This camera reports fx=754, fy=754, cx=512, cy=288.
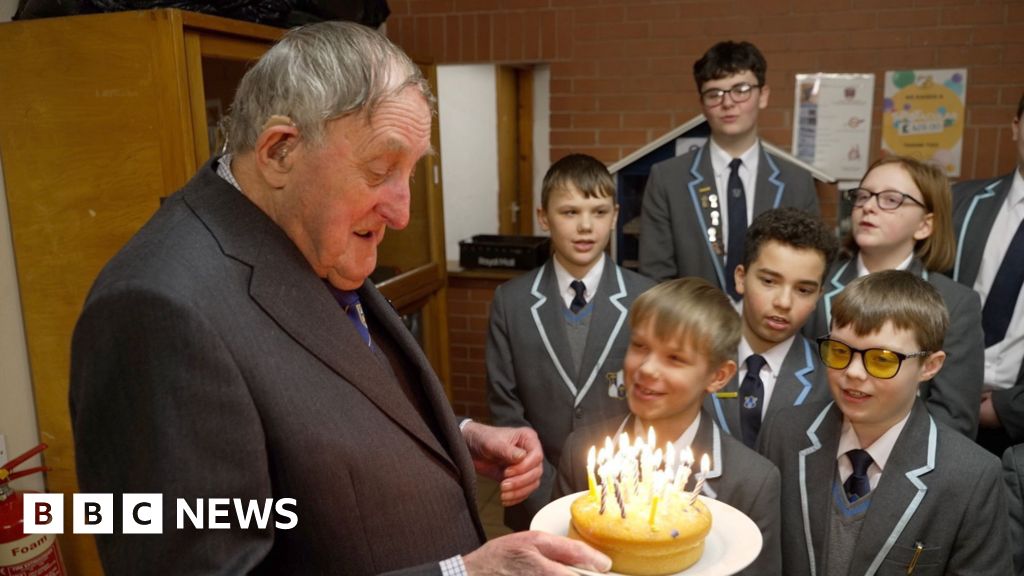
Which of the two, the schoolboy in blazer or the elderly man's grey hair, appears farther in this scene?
the schoolboy in blazer

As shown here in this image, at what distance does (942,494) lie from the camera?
1.77m

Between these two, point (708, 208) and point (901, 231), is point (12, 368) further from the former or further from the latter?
point (901, 231)

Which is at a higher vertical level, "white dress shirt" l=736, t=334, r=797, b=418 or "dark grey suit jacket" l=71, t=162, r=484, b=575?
"dark grey suit jacket" l=71, t=162, r=484, b=575

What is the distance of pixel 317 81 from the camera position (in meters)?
1.09

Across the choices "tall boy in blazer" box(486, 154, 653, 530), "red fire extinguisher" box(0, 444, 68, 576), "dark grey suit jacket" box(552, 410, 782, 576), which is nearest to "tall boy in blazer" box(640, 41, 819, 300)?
"tall boy in blazer" box(486, 154, 653, 530)

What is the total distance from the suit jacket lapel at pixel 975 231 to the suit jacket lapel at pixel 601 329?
1204 millimetres

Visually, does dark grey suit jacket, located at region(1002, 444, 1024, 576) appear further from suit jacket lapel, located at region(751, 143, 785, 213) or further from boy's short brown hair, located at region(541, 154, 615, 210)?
boy's short brown hair, located at region(541, 154, 615, 210)

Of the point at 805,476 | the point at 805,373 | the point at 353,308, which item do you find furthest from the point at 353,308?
the point at 805,373

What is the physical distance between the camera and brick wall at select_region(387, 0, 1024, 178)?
12.8ft

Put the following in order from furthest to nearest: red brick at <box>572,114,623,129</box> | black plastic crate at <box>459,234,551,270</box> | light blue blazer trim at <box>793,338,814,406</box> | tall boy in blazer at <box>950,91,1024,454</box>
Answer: black plastic crate at <box>459,234,551,270</box> < red brick at <box>572,114,623,129</box> < tall boy in blazer at <box>950,91,1024,454</box> < light blue blazer trim at <box>793,338,814,406</box>

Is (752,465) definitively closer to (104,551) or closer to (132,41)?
(104,551)

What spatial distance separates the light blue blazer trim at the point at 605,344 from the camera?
100.0 inches

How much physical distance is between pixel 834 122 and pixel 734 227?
151cm

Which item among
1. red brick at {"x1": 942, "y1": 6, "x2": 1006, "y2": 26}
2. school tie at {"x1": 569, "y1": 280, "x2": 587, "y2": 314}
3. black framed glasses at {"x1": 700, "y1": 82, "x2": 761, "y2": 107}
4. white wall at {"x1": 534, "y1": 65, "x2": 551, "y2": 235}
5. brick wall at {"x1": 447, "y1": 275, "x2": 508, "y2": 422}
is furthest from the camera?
white wall at {"x1": 534, "y1": 65, "x2": 551, "y2": 235}
